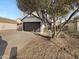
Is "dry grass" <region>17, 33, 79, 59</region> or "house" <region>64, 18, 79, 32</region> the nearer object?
"dry grass" <region>17, 33, 79, 59</region>

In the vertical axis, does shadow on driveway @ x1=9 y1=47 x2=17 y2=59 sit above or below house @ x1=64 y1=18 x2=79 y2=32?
below

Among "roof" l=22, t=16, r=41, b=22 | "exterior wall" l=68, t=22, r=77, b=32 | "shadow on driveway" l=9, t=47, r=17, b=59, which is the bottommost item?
"shadow on driveway" l=9, t=47, r=17, b=59

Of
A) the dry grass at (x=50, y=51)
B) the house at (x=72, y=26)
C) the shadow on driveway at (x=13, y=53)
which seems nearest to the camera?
the dry grass at (x=50, y=51)

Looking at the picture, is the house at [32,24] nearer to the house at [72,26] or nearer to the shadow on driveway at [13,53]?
the house at [72,26]

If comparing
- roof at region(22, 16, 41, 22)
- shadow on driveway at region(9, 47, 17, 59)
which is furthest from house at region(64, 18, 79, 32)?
shadow on driveway at region(9, 47, 17, 59)

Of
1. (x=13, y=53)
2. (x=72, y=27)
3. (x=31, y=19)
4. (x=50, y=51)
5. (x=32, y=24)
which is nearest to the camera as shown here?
(x=50, y=51)

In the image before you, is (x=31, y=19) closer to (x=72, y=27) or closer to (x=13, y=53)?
(x=72, y=27)

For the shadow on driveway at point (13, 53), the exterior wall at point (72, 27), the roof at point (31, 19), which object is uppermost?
the roof at point (31, 19)

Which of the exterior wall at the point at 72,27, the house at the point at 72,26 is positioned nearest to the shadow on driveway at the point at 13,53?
the house at the point at 72,26

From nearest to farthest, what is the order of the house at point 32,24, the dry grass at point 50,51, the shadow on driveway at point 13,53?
the dry grass at point 50,51 < the shadow on driveway at point 13,53 < the house at point 32,24

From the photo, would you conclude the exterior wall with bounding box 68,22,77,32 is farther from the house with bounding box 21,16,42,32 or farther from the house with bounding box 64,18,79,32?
the house with bounding box 21,16,42,32

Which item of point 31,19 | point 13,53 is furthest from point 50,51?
point 31,19

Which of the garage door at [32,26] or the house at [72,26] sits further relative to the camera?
the garage door at [32,26]

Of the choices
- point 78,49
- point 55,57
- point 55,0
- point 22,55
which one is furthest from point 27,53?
point 55,0
